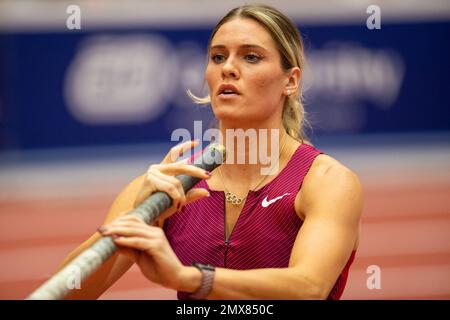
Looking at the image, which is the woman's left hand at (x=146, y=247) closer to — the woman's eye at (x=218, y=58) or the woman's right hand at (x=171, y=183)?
the woman's right hand at (x=171, y=183)

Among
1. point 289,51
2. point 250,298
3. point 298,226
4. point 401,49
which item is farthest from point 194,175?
point 401,49

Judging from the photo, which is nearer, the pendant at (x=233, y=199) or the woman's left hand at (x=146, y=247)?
the woman's left hand at (x=146, y=247)

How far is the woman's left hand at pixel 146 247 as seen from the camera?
1520 mm

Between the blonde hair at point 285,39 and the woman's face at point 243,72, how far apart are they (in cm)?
2

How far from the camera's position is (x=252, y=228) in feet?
7.22

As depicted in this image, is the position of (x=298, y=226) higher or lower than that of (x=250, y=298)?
higher

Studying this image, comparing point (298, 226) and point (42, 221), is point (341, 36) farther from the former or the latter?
point (298, 226)

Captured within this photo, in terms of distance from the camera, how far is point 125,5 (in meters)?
5.55

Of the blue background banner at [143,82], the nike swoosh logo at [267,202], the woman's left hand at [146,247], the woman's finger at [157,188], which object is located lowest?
the woman's left hand at [146,247]

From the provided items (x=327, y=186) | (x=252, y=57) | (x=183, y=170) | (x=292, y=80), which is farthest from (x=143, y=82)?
(x=183, y=170)

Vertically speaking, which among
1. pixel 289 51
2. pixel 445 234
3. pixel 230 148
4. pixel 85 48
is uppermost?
pixel 85 48

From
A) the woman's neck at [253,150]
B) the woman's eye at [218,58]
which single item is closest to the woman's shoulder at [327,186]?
the woman's neck at [253,150]

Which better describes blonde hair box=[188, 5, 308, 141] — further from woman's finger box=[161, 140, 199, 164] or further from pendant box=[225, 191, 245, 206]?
woman's finger box=[161, 140, 199, 164]

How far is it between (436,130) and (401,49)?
26.7 inches
